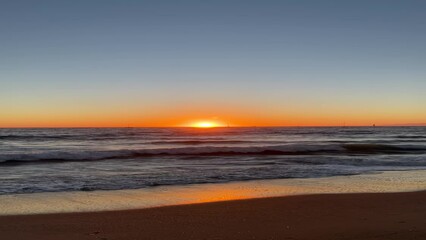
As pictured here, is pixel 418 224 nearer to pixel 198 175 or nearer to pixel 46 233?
pixel 46 233

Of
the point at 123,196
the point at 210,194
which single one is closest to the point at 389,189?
the point at 210,194

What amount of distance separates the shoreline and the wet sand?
2.73 feet

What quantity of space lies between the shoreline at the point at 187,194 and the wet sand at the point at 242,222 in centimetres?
83

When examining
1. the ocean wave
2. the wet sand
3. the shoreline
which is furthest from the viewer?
the ocean wave

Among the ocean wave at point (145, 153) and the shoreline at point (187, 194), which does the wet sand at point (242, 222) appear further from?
the ocean wave at point (145, 153)

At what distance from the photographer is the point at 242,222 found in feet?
25.4

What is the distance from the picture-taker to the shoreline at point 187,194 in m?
9.66

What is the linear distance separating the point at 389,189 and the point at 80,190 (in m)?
8.53

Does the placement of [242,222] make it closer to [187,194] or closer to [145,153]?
[187,194]

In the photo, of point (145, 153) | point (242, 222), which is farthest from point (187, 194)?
point (145, 153)

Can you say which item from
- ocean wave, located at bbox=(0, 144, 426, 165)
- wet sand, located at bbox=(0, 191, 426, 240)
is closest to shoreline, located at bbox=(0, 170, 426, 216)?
wet sand, located at bbox=(0, 191, 426, 240)

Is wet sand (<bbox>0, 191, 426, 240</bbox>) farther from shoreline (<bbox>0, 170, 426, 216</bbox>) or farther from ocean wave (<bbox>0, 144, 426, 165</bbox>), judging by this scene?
ocean wave (<bbox>0, 144, 426, 165</bbox>)

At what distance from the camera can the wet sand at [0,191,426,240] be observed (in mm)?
6848

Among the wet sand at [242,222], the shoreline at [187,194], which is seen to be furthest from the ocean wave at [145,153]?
the wet sand at [242,222]
